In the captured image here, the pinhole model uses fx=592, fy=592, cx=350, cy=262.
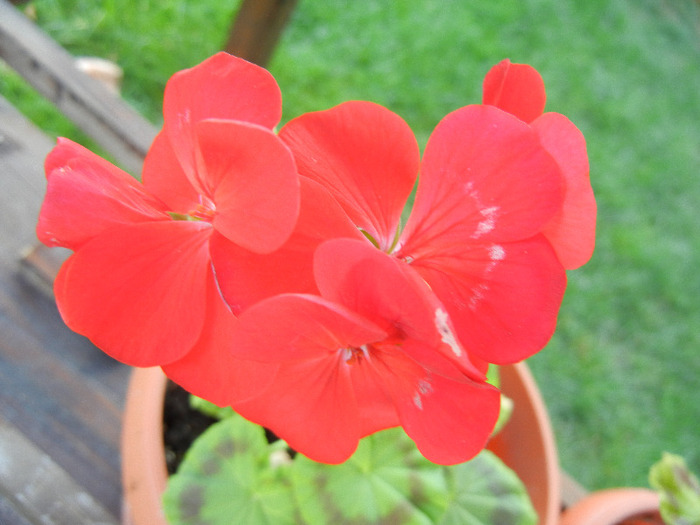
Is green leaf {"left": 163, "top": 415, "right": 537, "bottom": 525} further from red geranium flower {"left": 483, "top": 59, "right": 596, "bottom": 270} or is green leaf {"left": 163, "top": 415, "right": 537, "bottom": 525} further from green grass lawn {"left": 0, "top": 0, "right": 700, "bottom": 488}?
green grass lawn {"left": 0, "top": 0, "right": 700, "bottom": 488}

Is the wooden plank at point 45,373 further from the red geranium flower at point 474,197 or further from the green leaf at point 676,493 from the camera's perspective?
the green leaf at point 676,493

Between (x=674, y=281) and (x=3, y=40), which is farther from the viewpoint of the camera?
(x=674, y=281)

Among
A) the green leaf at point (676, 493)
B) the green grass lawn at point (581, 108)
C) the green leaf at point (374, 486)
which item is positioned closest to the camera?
the green leaf at point (374, 486)

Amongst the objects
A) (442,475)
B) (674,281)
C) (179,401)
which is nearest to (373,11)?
(674,281)

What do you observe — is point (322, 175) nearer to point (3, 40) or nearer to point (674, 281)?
point (3, 40)

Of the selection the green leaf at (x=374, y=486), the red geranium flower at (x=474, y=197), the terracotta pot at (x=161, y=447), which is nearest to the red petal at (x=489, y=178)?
the red geranium flower at (x=474, y=197)

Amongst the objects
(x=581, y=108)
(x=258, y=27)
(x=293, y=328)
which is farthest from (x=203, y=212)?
(x=581, y=108)

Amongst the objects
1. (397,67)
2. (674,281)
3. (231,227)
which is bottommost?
(674,281)

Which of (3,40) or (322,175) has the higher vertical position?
(322,175)
